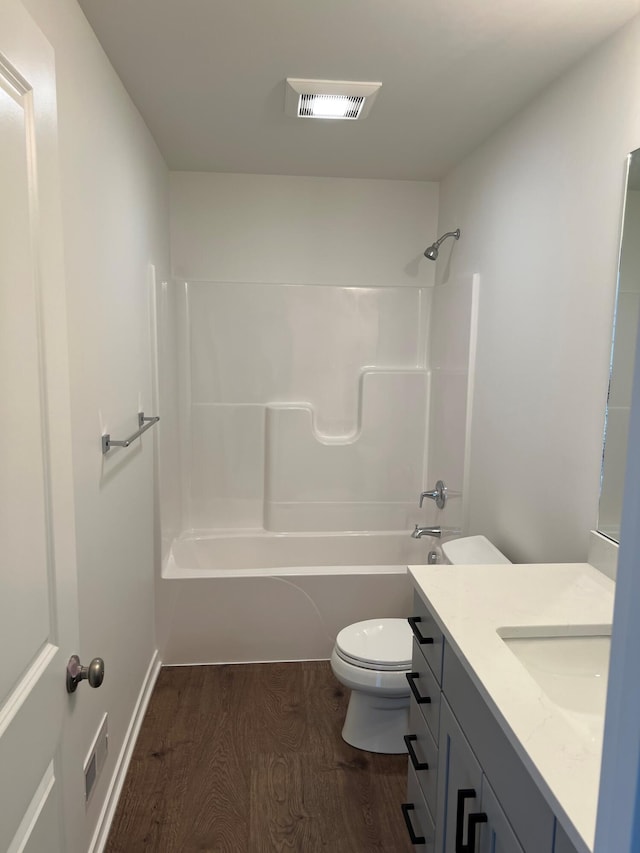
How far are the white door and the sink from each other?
951 mm

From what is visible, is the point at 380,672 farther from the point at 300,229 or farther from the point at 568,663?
the point at 300,229

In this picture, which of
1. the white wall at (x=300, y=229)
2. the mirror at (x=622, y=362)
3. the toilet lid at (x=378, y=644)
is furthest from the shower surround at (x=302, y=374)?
the mirror at (x=622, y=362)

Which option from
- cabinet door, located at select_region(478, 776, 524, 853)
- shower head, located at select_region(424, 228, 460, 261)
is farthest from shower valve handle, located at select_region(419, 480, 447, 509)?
cabinet door, located at select_region(478, 776, 524, 853)

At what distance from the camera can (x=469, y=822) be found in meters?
1.25

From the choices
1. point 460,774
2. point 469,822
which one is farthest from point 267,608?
point 469,822

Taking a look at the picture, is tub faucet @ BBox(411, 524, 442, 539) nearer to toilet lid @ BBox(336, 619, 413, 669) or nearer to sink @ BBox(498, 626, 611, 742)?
toilet lid @ BBox(336, 619, 413, 669)

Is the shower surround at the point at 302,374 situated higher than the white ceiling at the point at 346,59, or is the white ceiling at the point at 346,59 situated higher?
the white ceiling at the point at 346,59

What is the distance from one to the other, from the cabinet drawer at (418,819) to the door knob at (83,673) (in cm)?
102

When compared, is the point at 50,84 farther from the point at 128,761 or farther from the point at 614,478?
the point at 128,761

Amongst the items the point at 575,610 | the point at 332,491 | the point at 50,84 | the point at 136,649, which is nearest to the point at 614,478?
the point at 575,610

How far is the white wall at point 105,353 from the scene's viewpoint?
1.65 meters

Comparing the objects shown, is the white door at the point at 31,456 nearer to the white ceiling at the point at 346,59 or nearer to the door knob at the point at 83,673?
the door knob at the point at 83,673

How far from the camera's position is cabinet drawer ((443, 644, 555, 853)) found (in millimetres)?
1013

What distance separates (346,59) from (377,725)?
232 cm
